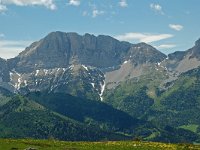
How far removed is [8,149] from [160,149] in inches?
1062

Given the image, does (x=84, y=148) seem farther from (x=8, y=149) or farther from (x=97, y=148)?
(x=8, y=149)

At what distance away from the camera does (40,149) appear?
7294 cm

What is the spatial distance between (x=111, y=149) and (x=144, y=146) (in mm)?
8327

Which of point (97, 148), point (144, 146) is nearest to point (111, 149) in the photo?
point (97, 148)

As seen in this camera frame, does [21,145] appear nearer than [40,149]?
No

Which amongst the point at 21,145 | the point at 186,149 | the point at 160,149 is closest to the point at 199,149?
the point at 186,149

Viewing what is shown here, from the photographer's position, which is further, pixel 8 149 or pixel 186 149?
pixel 186 149

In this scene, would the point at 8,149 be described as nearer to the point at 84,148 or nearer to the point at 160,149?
the point at 84,148

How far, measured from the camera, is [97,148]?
75.8 metres

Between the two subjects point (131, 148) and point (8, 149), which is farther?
point (131, 148)

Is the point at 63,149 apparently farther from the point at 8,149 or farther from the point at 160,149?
the point at 160,149

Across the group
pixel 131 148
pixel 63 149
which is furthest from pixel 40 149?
pixel 131 148

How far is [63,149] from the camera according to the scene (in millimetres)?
74062

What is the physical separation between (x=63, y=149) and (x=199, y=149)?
24.7 meters
